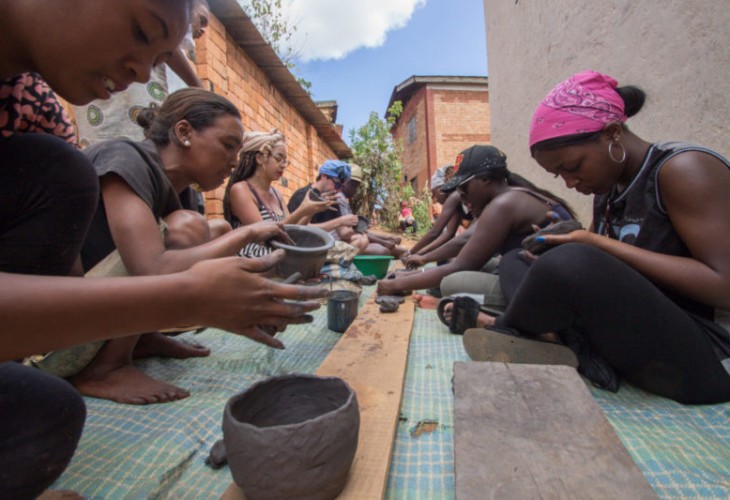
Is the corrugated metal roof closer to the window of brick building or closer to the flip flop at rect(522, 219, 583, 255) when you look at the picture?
the flip flop at rect(522, 219, 583, 255)

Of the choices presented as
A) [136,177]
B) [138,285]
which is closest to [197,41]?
[136,177]

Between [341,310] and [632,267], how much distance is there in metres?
1.35

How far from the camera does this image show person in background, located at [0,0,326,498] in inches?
22.8

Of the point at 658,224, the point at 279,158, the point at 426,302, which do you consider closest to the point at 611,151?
the point at 658,224

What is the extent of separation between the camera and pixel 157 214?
62.1 inches

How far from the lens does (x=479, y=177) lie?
2.54m

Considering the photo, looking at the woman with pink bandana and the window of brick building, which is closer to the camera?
the woman with pink bandana

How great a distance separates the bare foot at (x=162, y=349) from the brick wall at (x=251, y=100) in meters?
1.94

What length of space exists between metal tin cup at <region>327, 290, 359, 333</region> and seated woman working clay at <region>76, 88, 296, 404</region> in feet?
1.63

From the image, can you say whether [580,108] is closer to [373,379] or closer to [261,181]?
[373,379]

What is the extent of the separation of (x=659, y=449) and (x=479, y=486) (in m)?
0.65

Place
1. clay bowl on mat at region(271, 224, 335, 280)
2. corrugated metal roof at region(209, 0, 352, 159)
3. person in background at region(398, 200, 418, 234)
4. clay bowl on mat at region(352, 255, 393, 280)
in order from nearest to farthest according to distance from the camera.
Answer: clay bowl on mat at region(271, 224, 335, 280) → clay bowl on mat at region(352, 255, 393, 280) → corrugated metal roof at region(209, 0, 352, 159) → person in background at region(398, 200, 418, 234)

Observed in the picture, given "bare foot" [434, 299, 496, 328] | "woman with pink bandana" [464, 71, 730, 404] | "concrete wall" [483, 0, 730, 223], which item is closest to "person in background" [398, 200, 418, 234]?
"concrete wall" [483, 0, 730, 223]

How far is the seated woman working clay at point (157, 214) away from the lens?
1306 millimetres
